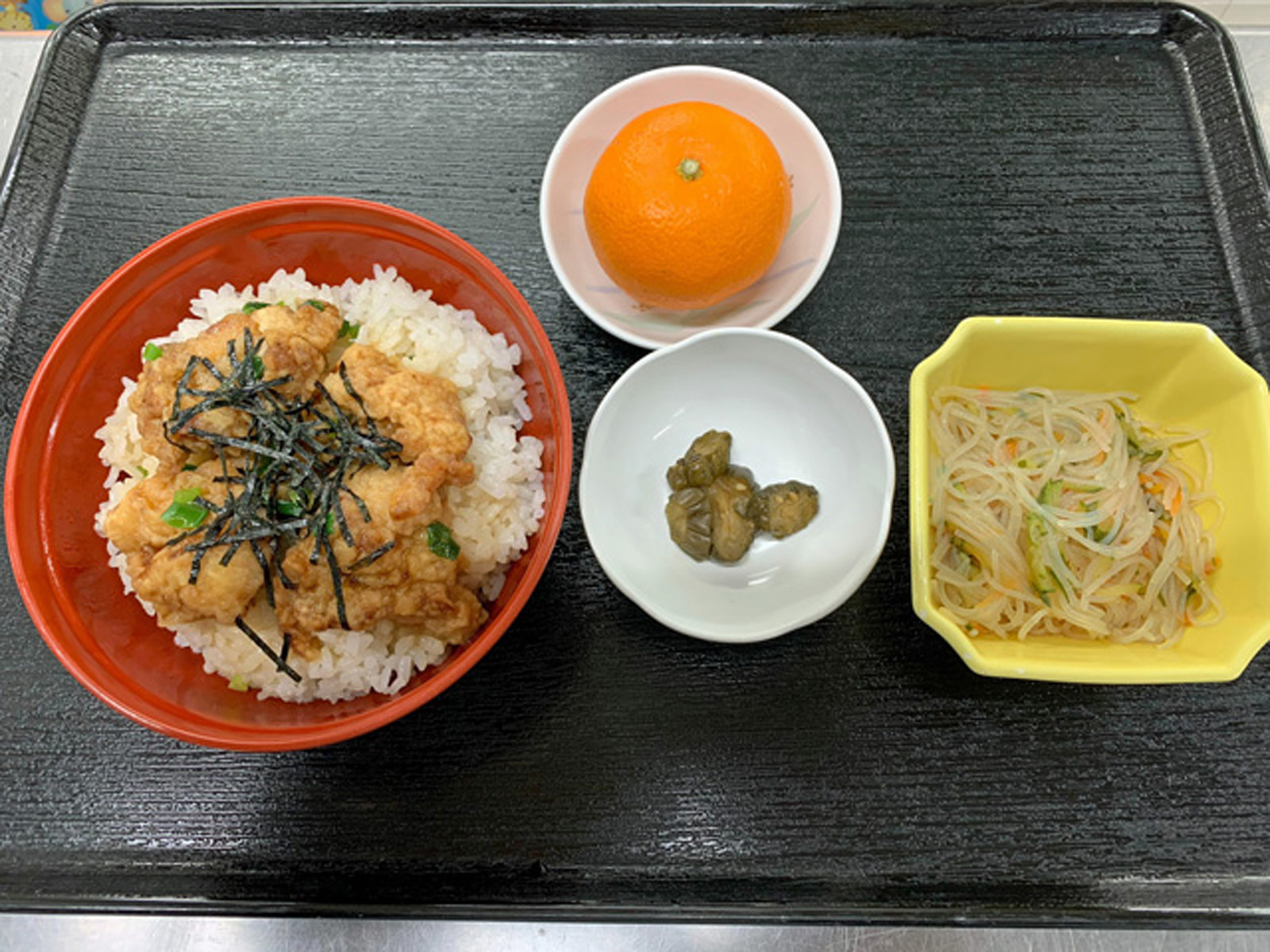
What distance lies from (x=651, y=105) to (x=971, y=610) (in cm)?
130

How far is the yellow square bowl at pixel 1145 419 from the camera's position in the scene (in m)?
1.39

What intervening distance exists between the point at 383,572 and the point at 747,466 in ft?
2.64

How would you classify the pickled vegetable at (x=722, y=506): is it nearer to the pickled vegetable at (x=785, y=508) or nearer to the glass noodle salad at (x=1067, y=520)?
the pickled vegetable at (x=785, y=508)

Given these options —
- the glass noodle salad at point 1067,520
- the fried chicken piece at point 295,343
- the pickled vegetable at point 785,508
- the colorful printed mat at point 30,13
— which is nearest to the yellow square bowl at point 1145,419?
the glass noodle salad at point 1067,520

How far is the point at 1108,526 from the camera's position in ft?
5.26

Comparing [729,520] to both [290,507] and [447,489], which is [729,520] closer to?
[447,489]

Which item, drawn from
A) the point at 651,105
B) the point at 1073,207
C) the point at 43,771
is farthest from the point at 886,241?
the point at 43,771

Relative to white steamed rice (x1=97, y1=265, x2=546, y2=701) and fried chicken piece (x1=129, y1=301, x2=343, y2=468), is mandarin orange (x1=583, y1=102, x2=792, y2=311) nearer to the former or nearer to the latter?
white steamed rice (x1=97, y1=265, x2=546, y2=701)

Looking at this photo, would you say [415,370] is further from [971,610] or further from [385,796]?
[971,610]

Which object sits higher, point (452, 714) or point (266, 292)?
point (266, 292)

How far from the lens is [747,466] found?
179 centimetres

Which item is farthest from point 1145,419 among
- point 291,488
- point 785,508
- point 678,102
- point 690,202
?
point 291,488

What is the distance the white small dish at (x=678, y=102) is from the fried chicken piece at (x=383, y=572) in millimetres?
621

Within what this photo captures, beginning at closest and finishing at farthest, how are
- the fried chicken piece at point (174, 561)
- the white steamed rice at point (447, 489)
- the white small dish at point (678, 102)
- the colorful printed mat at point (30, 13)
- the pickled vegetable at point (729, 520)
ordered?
the fried chicken piece at point (174, 561), the white steamed rice at point (447, 489), the pickled vegetable at point (729, 520), the white small dish at point (678, 102), the colorful printed mat at point (30, 13)
